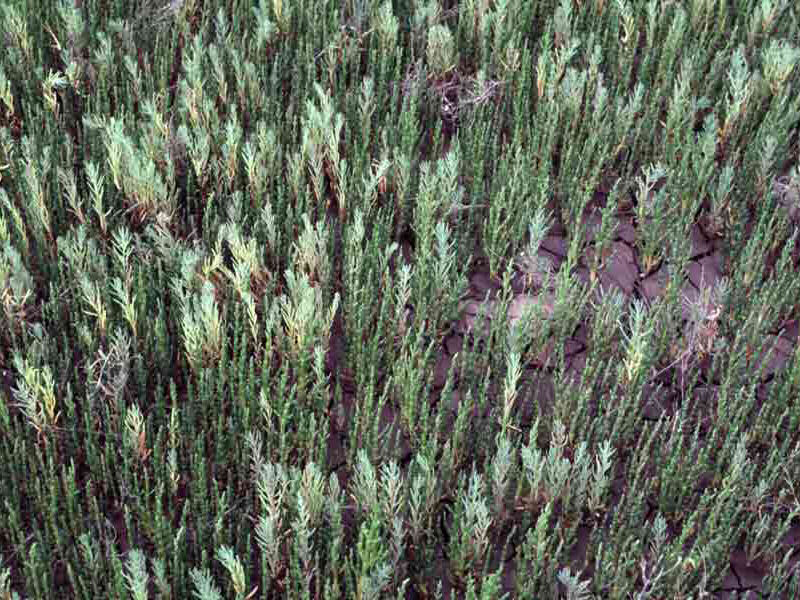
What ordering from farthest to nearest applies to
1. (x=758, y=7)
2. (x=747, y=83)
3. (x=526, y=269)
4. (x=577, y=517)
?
1. (x=758, y=7)
2. (x=747, y=83)
3. (x=526, y=269)
4. (x=577, y=517)

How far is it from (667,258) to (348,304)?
121cm

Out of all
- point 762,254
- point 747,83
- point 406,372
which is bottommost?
point 406,372

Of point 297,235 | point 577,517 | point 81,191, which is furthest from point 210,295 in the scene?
point 577,517

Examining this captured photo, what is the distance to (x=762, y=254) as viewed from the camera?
3.33 m

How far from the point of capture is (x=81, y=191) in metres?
3.56

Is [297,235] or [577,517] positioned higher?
[297,235]

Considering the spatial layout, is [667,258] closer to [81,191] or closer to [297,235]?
[297,235]

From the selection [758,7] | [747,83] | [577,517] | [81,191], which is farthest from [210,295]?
[758,7]

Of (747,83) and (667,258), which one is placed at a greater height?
(747,83)

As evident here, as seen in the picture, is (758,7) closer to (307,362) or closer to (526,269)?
(526,269)

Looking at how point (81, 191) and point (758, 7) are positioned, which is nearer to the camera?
point (81, 191)

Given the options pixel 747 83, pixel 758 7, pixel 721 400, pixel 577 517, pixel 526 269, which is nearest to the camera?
pixel 577 517

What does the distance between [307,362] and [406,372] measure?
1.04 ft

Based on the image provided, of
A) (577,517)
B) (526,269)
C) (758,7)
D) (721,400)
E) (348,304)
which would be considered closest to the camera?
(577,517)
